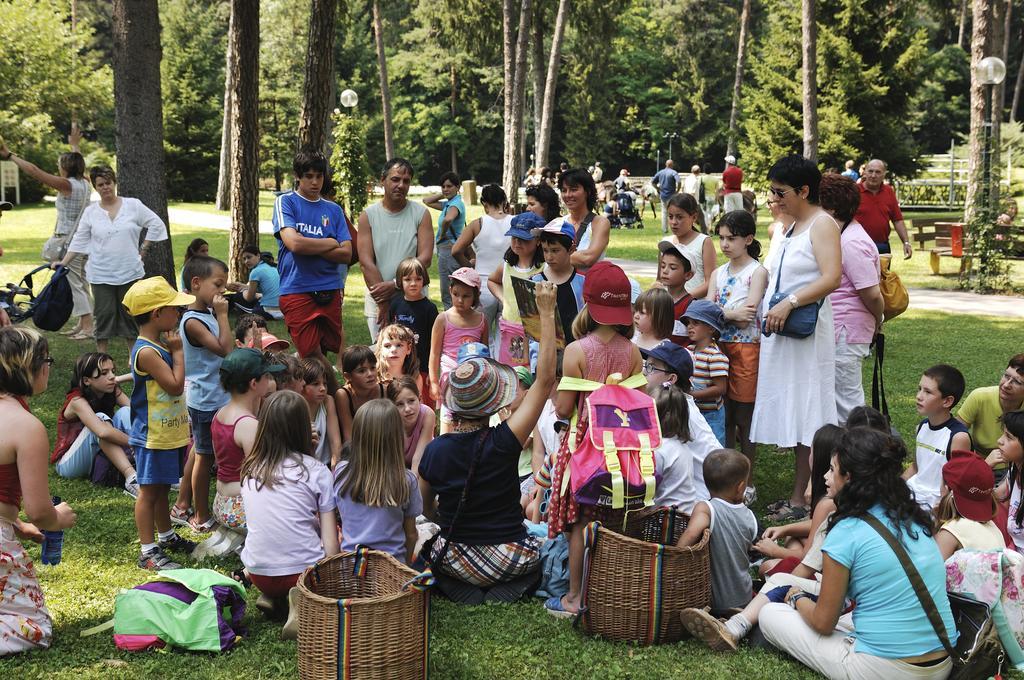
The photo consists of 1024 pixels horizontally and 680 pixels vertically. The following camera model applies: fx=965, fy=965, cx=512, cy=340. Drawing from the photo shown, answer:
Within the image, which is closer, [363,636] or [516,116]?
[363,636]

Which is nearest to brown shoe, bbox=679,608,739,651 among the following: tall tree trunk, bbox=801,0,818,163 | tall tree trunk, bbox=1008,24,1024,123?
tall tree trunk, bbox=801,0,818,163

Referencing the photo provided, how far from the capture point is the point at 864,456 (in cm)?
365

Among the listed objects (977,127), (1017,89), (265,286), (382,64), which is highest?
(1017,89)

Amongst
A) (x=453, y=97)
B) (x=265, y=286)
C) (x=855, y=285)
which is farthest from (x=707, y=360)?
(x=453, y=97)

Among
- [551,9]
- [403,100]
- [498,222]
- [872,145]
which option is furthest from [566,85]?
[498,222]

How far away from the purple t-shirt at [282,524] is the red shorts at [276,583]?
0.02 m

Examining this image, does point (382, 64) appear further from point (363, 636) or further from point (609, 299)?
point (363, 636)

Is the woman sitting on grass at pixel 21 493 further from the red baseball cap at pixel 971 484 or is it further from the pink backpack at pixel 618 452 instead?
the red baseball cap at pixel 971 484

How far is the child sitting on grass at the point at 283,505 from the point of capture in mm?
4301

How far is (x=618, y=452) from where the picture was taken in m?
4.18

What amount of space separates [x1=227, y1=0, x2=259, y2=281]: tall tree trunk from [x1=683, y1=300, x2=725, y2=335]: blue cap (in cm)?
791

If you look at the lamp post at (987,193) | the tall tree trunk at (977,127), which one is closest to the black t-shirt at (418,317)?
the lamp post at (987,193)

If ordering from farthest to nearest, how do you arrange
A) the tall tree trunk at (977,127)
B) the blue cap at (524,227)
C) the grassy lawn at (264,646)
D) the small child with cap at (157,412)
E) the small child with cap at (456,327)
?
the tall tree trunk at (977,127) → the small child with cap at (456,327) → the blue cap at (524,227) → the small child with cap at (157,412) → the grassy lawn at (264,646)

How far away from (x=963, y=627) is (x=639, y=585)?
1.26 metres
